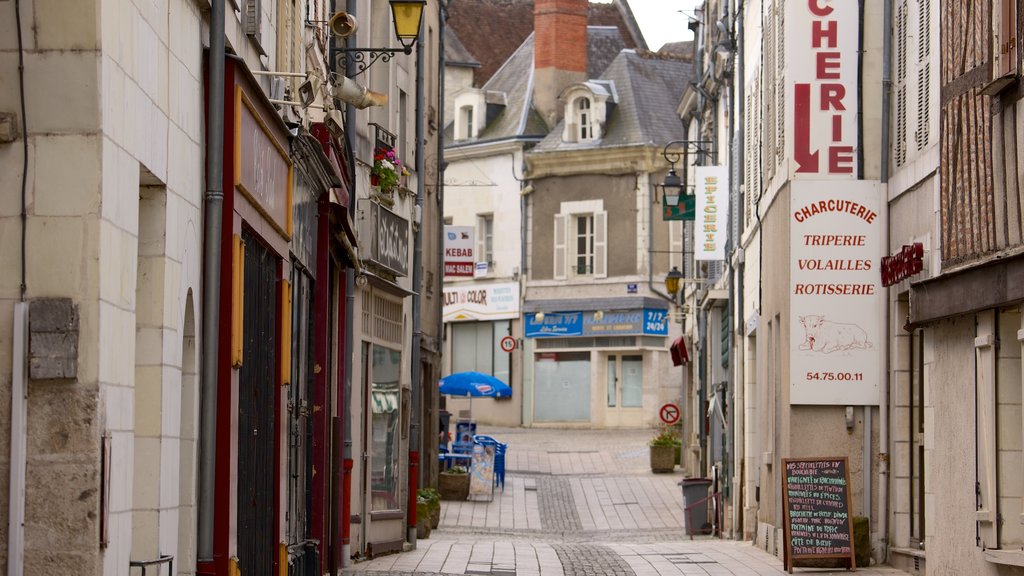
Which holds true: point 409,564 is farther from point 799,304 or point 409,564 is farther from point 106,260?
point 106,260

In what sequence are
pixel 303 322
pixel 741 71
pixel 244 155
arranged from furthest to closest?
pixel 741 71
pixel 303 322
pixel 244 155

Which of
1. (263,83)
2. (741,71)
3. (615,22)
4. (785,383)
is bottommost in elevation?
(785,383)

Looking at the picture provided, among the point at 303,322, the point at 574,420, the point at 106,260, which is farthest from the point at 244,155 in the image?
the point at 574,420

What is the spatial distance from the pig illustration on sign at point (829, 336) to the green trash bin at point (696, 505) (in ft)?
24.4

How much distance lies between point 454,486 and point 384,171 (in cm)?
1099

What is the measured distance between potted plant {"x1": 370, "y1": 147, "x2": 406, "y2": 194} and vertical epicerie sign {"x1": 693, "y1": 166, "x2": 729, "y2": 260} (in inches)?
308

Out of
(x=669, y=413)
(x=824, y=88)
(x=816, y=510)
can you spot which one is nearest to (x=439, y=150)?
(x=669, y=413)

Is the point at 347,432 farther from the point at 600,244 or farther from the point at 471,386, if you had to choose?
the point at 600,244

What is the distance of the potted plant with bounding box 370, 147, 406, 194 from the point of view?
1803cm

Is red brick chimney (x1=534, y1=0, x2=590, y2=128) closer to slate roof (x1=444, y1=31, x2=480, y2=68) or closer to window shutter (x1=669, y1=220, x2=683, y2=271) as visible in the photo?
window shutter (x1=669, y1=220, x2=683, y2=271)

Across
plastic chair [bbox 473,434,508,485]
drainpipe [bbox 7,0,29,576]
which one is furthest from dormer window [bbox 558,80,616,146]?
drainpipe [bbox 7,0,29,576]

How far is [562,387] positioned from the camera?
45281 millimetres

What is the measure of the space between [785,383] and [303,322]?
6.15m

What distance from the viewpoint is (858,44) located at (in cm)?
1628
